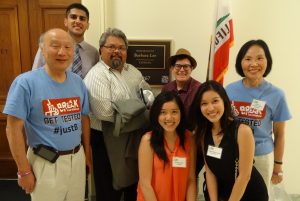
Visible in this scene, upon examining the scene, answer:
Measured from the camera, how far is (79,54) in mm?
2074

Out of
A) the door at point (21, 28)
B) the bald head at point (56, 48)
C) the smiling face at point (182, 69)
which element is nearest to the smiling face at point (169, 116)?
the smiling face at point (182, 69)

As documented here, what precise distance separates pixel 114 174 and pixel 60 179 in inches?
15.9

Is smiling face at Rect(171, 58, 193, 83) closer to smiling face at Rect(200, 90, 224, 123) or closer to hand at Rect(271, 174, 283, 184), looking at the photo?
smiling face at Rect(200, 90, 224, 123)

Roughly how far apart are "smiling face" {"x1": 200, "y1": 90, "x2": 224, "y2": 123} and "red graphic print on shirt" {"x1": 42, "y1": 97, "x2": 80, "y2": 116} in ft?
2.46

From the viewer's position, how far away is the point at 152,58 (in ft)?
8.23

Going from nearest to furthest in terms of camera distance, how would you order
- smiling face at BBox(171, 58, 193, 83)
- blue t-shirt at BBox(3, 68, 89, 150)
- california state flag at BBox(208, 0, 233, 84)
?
blue t-shirt at BBox(3, 68, 89, 150) < smiling face at BBox(171, 58, 193, 83) < california state flag at BBox(208, 0, 233, 84)

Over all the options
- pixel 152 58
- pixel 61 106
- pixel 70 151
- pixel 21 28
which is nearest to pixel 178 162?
pixel 70 151

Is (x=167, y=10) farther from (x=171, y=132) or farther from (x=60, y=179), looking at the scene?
(x=60, y=179)

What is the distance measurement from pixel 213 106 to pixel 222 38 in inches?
39.4

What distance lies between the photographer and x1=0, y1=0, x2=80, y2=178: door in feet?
8.21

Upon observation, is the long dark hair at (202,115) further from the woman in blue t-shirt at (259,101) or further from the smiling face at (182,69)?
the smiling face at (182,69)

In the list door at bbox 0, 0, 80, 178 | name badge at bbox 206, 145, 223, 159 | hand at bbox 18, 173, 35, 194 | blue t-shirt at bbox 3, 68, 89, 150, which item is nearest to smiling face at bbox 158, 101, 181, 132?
name badge at bbox 206, 145, 223, 159

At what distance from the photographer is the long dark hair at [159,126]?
1.61 m

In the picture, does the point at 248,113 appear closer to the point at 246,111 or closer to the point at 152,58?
the point at 246,111
